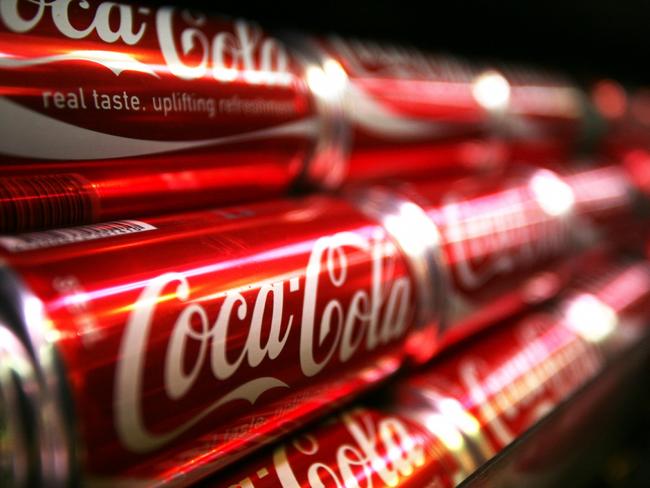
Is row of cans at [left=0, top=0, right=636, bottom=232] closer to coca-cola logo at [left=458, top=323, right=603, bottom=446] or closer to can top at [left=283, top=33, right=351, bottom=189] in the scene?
can top at [left=283, top=33, right=351, bottom=189]

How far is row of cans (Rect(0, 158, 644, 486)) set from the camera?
1.36ft

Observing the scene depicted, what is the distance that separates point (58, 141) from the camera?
1.68 feet

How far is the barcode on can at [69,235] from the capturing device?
458 millimetres

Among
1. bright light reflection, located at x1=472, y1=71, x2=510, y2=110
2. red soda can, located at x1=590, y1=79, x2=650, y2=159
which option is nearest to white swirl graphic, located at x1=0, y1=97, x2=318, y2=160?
bright light reflection, located at x1=472, y1=71, x2=510, y2=110

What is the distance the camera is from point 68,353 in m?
0.42

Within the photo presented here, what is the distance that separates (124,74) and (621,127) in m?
1.47

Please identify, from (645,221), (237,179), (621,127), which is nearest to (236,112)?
(237,179)

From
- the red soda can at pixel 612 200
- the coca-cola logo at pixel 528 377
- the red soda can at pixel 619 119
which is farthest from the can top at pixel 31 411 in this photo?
the red soda can at pixel 619 119

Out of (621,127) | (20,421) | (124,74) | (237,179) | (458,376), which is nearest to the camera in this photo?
(20,421)

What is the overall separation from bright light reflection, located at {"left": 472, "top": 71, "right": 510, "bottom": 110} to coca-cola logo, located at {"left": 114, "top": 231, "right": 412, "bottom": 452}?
0.51 meters

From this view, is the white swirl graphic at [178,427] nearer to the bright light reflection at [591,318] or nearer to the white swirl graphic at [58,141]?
the white swirl graphic at [58,141]

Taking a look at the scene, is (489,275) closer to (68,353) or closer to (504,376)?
(504,376)

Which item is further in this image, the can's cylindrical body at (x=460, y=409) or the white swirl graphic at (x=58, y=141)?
the can's cylindrical body at (x=460, y=409)

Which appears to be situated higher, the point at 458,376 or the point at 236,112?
the point at 236,112
